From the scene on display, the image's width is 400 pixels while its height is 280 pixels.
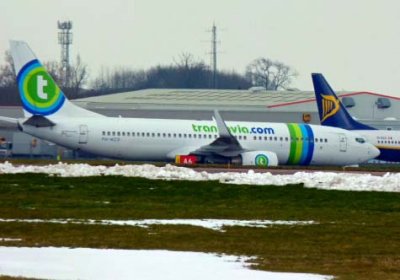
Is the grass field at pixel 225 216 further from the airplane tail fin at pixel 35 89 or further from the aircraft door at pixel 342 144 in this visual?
the aircraft door at pixel 342 144

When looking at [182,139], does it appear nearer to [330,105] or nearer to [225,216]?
[330,105]

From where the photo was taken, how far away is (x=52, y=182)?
40.6m

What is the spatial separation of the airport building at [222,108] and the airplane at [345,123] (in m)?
12.3

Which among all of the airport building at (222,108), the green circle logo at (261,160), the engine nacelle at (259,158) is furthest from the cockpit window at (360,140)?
the airport building at (222,108)

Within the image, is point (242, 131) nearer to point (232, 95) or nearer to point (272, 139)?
point (272, 139)

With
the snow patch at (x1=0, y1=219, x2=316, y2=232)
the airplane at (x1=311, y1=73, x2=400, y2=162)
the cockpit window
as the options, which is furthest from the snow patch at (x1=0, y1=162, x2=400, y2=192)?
the airplane at (x1=311, y1=73, x2=400, y2=162)

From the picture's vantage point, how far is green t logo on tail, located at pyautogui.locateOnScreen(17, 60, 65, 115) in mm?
61531

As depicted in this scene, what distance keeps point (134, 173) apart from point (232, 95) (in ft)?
208

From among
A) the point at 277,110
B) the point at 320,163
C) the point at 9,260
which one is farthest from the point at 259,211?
the point at 277,110

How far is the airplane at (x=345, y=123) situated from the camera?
75.6 metres

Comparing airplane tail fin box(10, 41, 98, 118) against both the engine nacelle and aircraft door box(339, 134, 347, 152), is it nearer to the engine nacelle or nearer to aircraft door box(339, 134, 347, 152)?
the engine nacelle

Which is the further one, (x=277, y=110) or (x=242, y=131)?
(x=277, y=110)

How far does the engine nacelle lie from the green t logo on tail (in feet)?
32.9

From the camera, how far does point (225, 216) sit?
3131 centimetres
